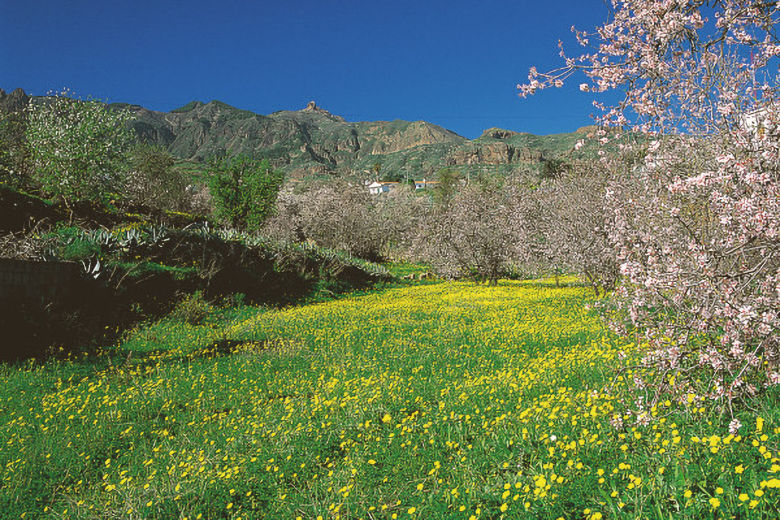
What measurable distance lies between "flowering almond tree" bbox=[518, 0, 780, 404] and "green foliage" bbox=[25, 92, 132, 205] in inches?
823

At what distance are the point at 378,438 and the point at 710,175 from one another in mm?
3695

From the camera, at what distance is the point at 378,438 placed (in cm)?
468

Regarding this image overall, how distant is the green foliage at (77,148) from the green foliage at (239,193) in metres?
6.08

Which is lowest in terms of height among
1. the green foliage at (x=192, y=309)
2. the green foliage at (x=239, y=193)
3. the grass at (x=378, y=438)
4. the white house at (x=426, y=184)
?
the grass at (x=378, y=438)

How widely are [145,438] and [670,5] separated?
713 centimetres

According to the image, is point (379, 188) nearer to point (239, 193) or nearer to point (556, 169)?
point (556, 169)

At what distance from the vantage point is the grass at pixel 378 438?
329 centimetres

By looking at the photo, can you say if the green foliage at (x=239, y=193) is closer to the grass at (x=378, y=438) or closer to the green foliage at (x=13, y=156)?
the green foliage at (x=13, y=156)

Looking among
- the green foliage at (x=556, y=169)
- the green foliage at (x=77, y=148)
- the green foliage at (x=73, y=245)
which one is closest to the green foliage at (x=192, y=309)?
the green foliage at (x=73, y=245)

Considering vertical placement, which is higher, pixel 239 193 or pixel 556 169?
pixel 556 169

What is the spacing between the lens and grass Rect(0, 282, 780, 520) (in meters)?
3.29

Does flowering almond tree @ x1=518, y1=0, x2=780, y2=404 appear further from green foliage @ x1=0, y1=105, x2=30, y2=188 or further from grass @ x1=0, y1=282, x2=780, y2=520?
green foliage @ x1=0, y1=105, x2=30, y2=188

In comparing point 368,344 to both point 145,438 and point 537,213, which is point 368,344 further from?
point 537,213

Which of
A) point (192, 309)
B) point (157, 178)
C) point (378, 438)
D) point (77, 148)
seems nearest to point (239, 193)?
point (77, 148)
